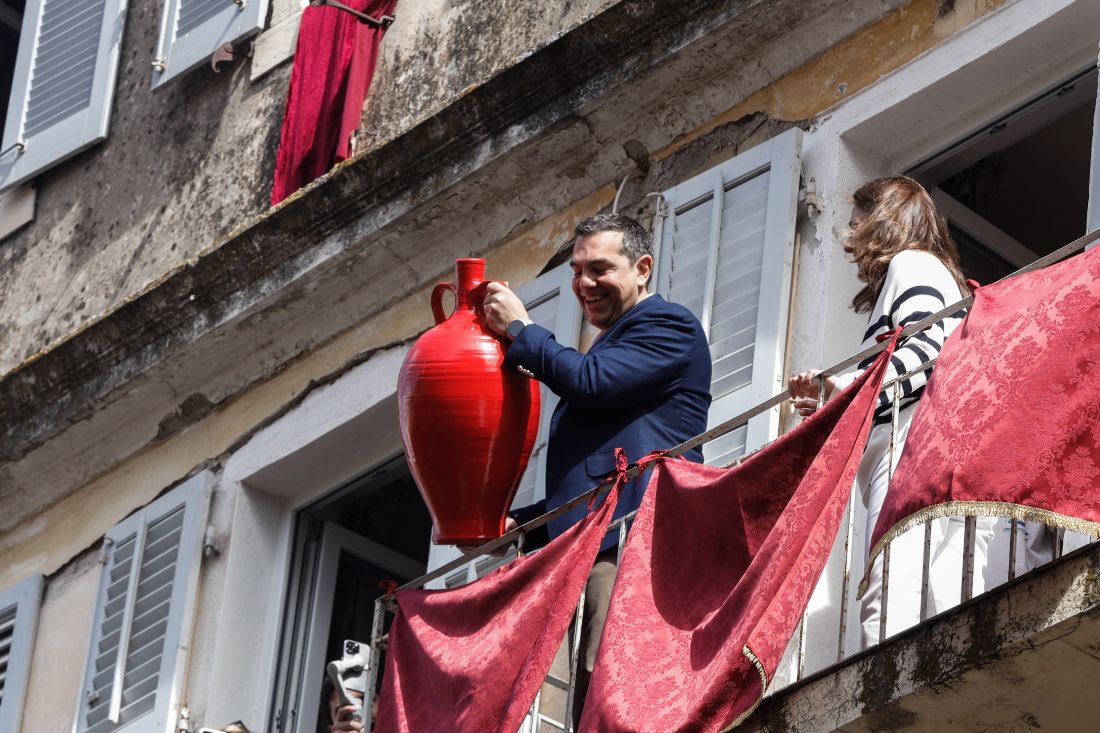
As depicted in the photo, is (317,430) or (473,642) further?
(317,430)

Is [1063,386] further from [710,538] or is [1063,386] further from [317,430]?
[317,430]

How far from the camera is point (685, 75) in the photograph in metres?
7.87

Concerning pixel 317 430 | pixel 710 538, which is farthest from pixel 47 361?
pixel 710 538

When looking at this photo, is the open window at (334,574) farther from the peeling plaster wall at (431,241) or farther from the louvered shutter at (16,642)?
the louvered shutter at (16,642)

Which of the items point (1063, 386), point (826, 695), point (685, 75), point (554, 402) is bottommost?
point (826, 695)

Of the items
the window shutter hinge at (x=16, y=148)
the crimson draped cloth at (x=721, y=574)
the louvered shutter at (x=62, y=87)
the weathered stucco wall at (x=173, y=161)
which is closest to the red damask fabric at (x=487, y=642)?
the crimson draped cloth at (x=721, y=574)

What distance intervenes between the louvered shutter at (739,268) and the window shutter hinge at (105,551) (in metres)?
2.72

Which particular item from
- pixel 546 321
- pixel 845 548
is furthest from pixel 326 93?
pixel 845 548

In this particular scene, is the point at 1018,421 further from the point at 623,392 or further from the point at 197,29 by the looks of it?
the point at 197,29

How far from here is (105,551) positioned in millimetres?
9422

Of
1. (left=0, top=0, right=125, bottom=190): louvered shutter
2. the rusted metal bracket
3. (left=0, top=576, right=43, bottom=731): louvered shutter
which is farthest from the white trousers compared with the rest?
(left=0, top=0, right=125, bottom=190): louvered shutter

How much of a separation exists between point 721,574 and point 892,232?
952mm

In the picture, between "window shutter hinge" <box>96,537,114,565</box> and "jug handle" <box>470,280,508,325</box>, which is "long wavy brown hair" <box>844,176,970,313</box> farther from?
"window shutter hinge" <box>96,537,114,565</box>

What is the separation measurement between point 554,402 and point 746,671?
8.20 ft
